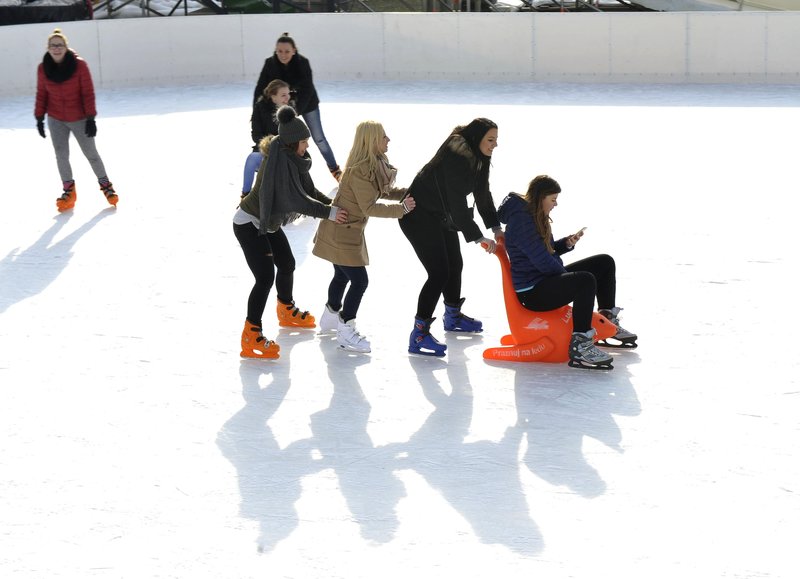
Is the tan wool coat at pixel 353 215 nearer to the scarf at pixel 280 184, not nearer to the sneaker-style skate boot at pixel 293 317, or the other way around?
the scarf at pixel 280 184

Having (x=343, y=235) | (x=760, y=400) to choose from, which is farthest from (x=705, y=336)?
(x=343, y=235)

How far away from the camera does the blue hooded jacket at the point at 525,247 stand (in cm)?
577

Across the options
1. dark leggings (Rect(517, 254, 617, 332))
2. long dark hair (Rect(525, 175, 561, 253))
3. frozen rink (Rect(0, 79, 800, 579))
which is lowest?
frozen rink (Rect(0, 79, 800, 579))

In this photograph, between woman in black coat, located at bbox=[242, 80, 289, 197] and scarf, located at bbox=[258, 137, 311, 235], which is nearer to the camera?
scarf, located at bbox=[258, 137, 311, 235]

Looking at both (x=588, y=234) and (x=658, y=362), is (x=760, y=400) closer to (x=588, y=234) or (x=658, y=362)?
(x=658, y=362)

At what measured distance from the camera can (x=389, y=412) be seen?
5.36 m

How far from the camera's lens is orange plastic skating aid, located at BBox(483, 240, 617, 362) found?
588 centimetres

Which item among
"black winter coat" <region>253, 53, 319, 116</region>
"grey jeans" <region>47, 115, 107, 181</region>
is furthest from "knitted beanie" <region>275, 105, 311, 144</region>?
"grey jeans" <region>47, 115, 107, 181</region>

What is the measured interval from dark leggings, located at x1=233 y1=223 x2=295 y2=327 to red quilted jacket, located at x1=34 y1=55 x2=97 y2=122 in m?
3.42

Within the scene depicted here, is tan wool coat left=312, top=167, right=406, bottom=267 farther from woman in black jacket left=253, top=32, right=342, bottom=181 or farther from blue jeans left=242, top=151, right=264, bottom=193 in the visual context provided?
woman in black jacket left=253, top=32, right=342, bottom=181

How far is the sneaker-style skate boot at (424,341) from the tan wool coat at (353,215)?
42cm

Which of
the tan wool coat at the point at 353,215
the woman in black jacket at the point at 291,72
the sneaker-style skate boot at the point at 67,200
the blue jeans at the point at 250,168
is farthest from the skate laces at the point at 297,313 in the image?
the sneaker-style skate boot at the point at 67,200

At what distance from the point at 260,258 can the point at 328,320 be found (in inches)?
24.0

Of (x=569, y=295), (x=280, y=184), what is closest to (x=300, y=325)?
(x=280, y=184)
